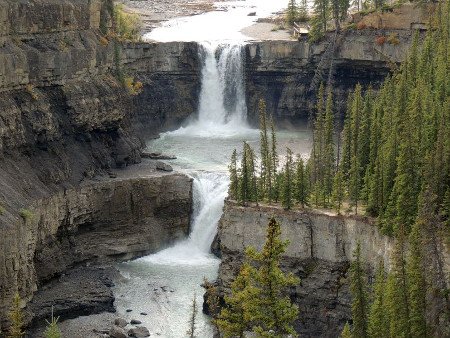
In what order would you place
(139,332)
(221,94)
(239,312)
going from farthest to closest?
1. (221,94)
2. (139,332)
3. (239,312)

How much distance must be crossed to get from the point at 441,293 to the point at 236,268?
67.2ft

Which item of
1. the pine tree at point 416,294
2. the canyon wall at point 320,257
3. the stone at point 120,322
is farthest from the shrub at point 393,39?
the pine tree at point 416,294

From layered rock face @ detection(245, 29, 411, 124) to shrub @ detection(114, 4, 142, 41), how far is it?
13.3m

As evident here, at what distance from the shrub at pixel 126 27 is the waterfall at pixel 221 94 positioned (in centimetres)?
816

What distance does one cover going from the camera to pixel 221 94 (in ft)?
436

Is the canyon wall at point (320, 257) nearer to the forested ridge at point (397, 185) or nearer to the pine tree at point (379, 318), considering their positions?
the forested ridge at point (397, 185)

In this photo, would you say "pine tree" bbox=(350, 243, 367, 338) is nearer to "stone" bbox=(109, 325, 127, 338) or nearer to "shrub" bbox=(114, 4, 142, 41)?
"stone" bbox=(109, 325, 127, 338)

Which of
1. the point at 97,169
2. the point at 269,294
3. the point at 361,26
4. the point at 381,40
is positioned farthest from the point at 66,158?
the point at 269,294

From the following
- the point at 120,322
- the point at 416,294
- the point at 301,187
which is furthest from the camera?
the point at 120,322

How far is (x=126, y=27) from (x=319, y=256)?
5662 centimetres

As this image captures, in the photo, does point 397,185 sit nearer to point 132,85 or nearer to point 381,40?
point 381,40

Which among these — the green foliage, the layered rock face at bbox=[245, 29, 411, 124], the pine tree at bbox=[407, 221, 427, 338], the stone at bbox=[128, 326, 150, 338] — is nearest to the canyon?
the layered rock face at bbox=[245, 29, 411, 124]

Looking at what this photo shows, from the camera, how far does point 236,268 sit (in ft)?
276

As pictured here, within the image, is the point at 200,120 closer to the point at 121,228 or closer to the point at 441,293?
the point at 121,228
